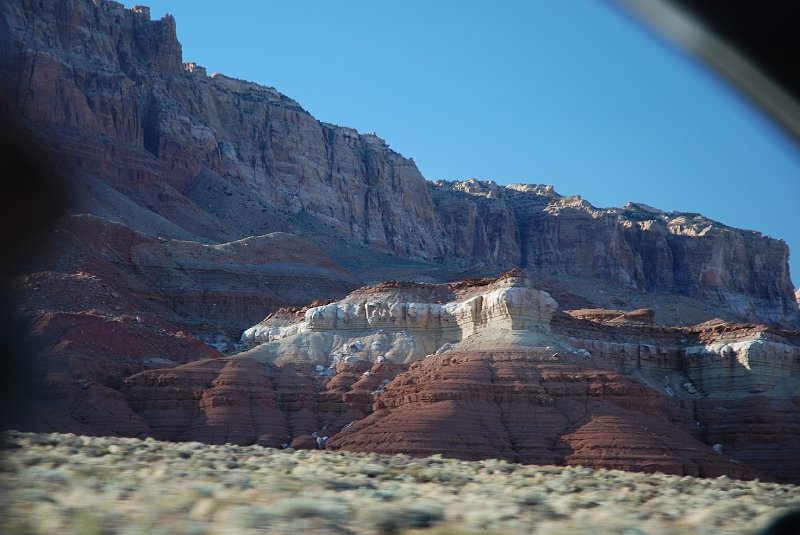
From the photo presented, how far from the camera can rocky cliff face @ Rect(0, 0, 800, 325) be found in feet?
372

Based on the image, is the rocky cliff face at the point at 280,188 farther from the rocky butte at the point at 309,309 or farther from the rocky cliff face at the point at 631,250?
the rocky butte at the point at 309,309

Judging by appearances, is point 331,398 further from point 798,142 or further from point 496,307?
point 798,142

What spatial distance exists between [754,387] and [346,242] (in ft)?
269

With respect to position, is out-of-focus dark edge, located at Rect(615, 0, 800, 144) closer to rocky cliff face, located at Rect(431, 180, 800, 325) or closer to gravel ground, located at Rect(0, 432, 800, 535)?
gravel ground, located at Rect(0, 432, 800, 535)

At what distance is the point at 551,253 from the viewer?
6737 inches

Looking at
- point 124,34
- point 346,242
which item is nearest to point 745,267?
point 346,242

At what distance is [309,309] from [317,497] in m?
48.2

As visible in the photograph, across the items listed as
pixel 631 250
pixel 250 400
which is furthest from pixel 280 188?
pixel 250 400

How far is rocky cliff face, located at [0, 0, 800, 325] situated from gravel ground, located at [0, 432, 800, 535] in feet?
273

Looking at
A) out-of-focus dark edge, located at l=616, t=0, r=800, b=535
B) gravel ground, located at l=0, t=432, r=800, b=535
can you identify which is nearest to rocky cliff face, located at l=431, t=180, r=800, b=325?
gravel ground, located at l=0, t=432, r=800, b=535

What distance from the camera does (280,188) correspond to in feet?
478

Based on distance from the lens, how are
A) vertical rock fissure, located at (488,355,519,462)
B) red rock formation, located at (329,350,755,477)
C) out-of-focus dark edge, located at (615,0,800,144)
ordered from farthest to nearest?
vertical rock fissure, located at (488,355,519,462)
red rock formation, located at (329,350,755,477)
out-of-focus dark edge, located at (615,0,800,144)

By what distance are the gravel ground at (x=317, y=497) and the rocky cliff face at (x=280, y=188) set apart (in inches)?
3276

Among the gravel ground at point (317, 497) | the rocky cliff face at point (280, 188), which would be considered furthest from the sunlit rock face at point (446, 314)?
the rocky cliff face at point (280, 188)
